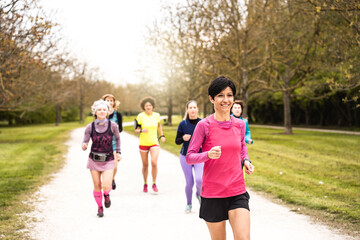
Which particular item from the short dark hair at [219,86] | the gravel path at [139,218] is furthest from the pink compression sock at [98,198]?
the short dark hair at [219,86]

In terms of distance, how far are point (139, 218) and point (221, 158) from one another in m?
3.08

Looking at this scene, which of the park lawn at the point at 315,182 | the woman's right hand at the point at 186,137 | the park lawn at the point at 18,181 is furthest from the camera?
the park lawn at the point at 315,182

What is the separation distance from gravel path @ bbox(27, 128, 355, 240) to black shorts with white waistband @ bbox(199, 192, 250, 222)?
1.74 meters

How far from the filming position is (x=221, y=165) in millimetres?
3205

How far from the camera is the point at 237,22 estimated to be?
2047 cm

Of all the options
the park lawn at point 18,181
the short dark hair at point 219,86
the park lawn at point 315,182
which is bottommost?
the park lawn at point 315,182

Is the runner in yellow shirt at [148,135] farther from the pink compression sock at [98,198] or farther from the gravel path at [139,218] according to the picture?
the pink compression sock at [98,198]

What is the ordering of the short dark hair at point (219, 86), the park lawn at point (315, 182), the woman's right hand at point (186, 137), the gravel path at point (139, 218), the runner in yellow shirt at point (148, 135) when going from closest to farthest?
the short dark hair at point (219, 86) < the gravel path at point (139, 218) < the woman's right hand at point (186, 137) < the park lawn at point (315, 182) < the runner in yellow shirt at point (148, 135)

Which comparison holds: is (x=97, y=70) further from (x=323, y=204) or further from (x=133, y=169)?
(x=323, y=204)

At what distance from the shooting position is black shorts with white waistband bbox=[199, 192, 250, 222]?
3.21 meters

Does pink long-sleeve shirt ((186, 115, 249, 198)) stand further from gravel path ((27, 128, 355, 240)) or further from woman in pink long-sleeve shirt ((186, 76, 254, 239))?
gravel path ((27, 128, 355, 240))

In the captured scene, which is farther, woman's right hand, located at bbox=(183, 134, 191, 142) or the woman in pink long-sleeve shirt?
woman's right hand, located at bbox=(183, 134, 191, 142)

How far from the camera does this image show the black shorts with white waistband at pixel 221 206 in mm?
3205

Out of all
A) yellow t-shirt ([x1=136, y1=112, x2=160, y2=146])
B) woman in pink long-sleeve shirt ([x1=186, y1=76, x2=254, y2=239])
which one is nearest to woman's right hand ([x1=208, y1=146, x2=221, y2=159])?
woman in pink long-sleeve shirt ([x1=186, y1=76, x2=254, y2=239])
